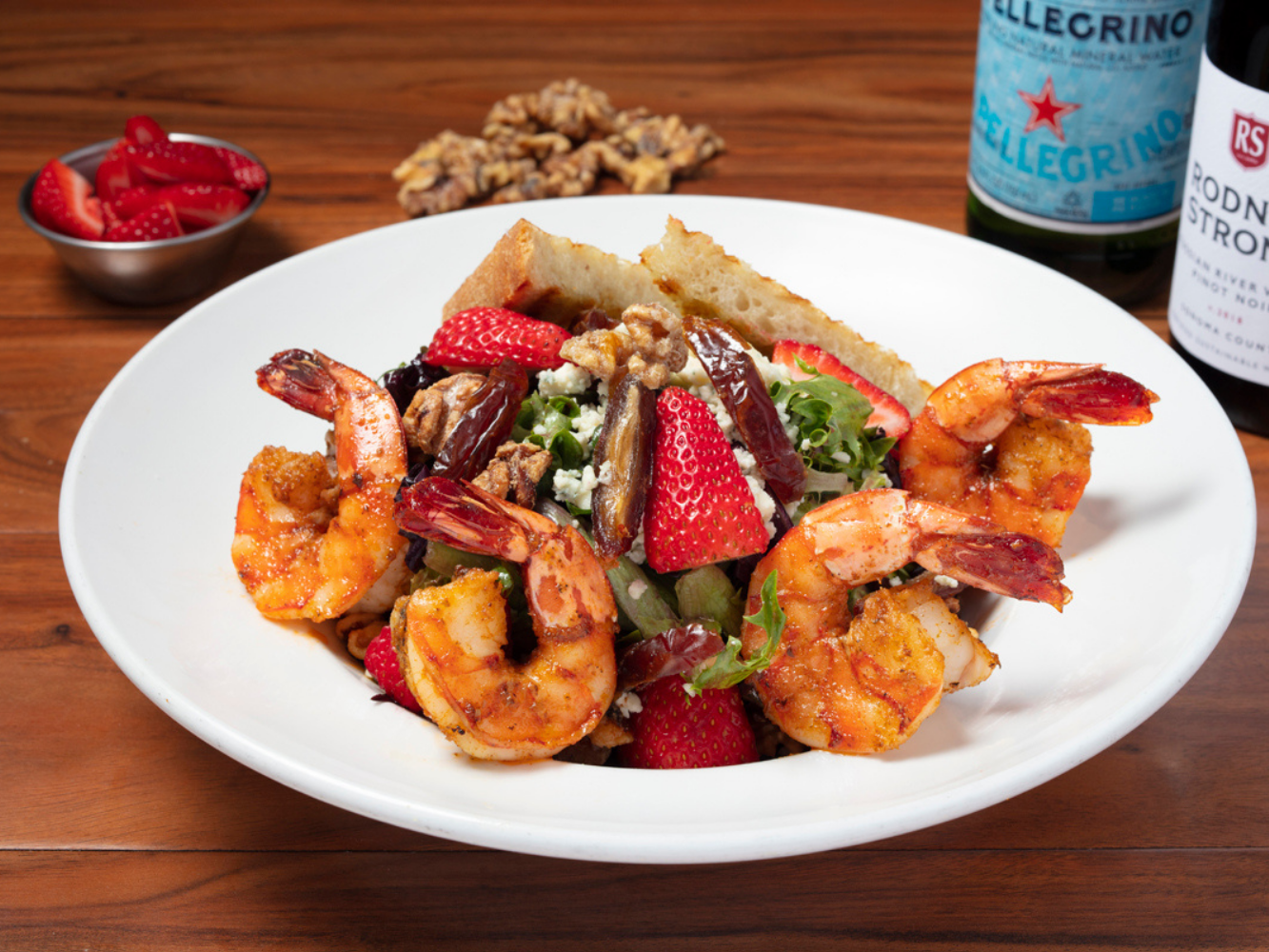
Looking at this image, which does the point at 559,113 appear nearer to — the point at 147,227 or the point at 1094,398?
the point at 147,227

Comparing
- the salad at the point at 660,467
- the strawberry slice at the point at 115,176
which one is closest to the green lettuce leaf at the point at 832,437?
the salad at the point at 660,467

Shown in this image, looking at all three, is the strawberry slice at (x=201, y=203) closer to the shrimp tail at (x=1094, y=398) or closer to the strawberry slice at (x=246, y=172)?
the strawberry slice at (x=246, y=172)

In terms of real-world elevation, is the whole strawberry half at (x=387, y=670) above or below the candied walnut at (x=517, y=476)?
below

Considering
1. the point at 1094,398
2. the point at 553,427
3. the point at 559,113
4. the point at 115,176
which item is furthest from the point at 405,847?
the point at 559,113

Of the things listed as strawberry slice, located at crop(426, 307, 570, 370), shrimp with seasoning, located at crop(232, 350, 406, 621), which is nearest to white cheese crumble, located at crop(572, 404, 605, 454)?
strawberry slice, located at crop(426, 307, 570, 370)

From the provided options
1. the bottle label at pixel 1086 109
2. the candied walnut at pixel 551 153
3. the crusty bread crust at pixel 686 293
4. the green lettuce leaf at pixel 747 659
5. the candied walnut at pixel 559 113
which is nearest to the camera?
the green lettuce leaf at pixel 747 659

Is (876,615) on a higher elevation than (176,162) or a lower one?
lower

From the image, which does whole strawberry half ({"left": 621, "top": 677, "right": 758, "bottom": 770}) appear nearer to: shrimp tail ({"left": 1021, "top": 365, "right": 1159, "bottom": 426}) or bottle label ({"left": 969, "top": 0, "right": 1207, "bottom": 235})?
shrimp tail ({"left": 1021, "top": 365, "right": 1159, "bottom": 426})
